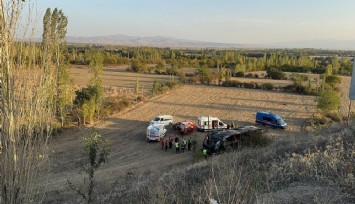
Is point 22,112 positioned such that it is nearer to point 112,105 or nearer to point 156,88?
point 112,105

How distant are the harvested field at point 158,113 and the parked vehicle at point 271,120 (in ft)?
2.33

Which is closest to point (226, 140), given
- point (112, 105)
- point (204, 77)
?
point (112, 105)

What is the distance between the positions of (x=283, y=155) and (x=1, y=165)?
681 centimetres

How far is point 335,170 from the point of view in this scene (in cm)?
546

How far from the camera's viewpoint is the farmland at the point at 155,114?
580 inches

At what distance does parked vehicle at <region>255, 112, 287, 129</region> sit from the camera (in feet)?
70.9

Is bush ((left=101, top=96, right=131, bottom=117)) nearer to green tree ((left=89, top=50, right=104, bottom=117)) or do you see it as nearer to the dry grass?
the dry grass

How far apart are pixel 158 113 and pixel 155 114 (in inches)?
17.3

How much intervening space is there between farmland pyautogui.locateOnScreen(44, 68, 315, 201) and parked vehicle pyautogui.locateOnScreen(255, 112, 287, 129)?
2.21ft

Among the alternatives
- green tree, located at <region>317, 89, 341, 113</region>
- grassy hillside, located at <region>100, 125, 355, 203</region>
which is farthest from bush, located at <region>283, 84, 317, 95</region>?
grassy hillside, located at <region>100, 125, 355, 203</region>

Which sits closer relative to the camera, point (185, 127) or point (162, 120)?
point (185, 127)

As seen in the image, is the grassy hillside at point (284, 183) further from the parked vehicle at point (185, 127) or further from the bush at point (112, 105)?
the bush at point (112, 105)

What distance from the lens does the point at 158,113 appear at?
25.9 meters

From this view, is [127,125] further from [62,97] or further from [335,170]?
[335,170]
